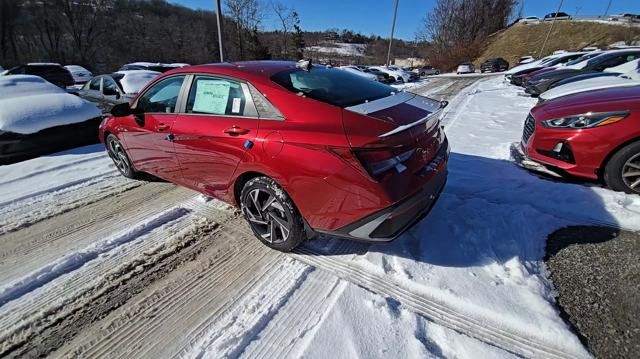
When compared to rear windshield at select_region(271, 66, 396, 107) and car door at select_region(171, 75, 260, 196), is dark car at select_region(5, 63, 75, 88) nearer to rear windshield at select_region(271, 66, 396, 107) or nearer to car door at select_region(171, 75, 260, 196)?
car door at select_region(171, 75, 260, 196)

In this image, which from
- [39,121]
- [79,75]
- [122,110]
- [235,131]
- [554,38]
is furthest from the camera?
[554,38]

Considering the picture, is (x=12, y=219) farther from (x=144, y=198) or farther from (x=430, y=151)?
(x=430, y=151)

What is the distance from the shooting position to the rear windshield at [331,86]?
2.41 metres

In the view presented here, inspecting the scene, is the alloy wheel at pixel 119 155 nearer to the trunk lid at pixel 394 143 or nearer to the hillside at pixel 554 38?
the trunk lid at pixel 394 143

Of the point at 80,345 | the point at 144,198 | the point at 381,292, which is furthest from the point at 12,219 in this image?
the point at 381,292

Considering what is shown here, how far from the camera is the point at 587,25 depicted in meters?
40.6

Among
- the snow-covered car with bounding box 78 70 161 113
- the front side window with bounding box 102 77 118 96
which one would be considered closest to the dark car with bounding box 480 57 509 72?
the snow-covered car with bounding box 78 70 161 113

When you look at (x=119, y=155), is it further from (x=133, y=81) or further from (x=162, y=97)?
(x=133, y=81)

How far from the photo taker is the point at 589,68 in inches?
378

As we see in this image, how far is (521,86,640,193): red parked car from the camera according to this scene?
302cm

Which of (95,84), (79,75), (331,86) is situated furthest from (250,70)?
(79,75)

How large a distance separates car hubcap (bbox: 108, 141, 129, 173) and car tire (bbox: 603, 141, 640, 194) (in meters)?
5.91

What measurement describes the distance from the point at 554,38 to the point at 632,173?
51.8 metres

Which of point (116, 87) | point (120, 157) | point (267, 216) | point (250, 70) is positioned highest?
point (250, 70)
